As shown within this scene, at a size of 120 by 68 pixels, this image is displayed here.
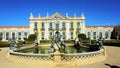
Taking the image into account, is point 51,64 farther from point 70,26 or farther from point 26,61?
point 70,26

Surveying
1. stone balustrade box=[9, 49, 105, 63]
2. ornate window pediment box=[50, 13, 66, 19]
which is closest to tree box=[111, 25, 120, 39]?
ornate window pediment box=[50, 13, 66, 19]

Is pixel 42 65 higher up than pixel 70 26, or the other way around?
pixel 70 26

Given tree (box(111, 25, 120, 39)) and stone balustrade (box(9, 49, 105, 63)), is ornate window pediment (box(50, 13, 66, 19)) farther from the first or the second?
stone balustrade (box(9, 49, 105, 63))

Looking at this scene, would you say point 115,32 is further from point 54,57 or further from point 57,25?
point 54,57

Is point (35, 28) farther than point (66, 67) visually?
Yes

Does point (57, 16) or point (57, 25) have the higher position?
point (57, 16)

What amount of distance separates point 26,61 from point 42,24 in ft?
151

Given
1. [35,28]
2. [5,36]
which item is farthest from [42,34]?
[5,36]

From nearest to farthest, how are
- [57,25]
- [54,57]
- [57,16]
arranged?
[54,57] → [57,16] → [57,25]

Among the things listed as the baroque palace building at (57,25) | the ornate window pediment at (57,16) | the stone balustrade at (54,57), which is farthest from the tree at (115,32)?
the stone balustrade at (54,57)

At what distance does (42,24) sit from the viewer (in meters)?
57.3

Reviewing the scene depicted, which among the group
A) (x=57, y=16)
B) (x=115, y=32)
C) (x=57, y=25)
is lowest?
(x=115, y=32)

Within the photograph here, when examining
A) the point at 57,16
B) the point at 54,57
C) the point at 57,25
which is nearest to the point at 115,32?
the point at 57,25

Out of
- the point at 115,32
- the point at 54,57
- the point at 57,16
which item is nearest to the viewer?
the point at 54,57
